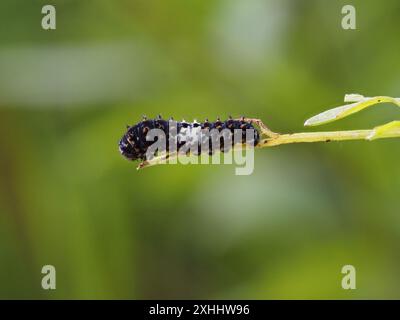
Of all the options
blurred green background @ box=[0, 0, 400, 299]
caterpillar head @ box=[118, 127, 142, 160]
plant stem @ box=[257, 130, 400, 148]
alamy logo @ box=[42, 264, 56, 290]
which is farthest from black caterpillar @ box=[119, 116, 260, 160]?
alamy logo @ box=[42, 264, 56, 290]

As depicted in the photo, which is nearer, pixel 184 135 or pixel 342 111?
pixel 342 111

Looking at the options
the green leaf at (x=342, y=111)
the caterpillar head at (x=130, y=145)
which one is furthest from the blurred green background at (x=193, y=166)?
the green leaf at (x=342, y=111)

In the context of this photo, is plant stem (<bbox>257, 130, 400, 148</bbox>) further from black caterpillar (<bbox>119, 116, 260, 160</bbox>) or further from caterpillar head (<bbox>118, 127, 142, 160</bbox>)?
caterpillar head (<bbox>118, 127, 142, 160</bbox>)

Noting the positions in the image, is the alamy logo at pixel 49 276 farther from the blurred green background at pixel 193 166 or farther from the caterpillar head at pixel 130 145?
the caterpillar head at pixel 130 145

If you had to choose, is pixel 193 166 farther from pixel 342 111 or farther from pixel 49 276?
pixel 342 111

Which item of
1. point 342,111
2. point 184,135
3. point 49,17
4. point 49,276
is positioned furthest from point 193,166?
point 342,111

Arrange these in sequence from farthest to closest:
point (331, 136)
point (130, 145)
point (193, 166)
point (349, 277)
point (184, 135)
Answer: point (193, 166) → point (349, 277) → point (130, 145) → point (184, 135) → point (331, 136)

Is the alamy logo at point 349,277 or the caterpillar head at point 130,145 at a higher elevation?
the caterpillar head at point 130,145
